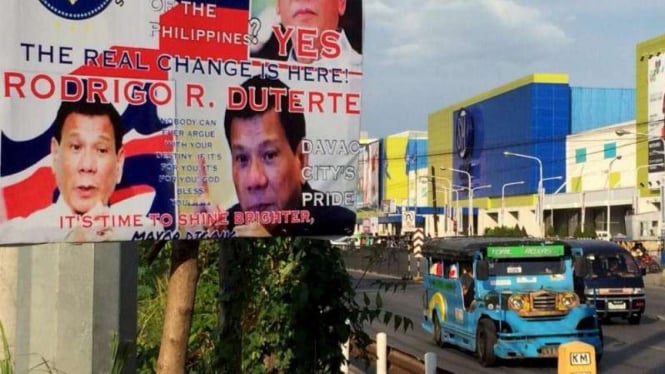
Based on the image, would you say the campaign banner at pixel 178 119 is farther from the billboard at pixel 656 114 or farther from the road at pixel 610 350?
the billboard at pixel 656 114

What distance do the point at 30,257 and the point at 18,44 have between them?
214 centimetres

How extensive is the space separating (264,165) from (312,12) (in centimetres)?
69

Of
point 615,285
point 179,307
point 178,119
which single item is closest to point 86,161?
point 178,119

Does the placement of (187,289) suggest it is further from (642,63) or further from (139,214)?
(642,63)

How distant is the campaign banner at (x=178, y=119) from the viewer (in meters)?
3.44

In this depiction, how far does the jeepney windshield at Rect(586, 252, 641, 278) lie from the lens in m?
25.1

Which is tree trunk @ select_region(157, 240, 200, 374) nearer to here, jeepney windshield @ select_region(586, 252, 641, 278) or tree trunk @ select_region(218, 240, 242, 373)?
tree trunk @ select_region(218, 240, 242, 373)

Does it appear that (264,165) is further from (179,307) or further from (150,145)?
(179,307)

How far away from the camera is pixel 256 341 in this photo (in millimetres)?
6715

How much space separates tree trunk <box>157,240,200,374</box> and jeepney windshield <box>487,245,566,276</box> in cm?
1372

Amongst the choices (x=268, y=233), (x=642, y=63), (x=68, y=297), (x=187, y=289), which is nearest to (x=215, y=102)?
(x=268, y=233)

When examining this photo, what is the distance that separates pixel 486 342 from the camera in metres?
16.9

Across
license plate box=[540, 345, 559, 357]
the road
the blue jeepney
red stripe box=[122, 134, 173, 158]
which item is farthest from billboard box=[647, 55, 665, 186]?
red stripe box=[122, 134, 173, 158]

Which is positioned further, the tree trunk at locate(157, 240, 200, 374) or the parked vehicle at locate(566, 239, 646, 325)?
the parked vehicle at locate(566, 239, 646, 325)
